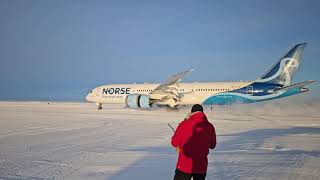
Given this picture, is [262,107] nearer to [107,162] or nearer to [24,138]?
[24,138]

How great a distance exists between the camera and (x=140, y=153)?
10617 millimetres

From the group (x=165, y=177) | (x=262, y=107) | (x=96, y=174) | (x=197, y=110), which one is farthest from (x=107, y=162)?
(x=262, y=107)

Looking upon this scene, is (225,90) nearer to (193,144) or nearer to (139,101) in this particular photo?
(139,101)

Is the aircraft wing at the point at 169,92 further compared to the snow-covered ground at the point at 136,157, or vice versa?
the aircraft wing at the point at 169,92

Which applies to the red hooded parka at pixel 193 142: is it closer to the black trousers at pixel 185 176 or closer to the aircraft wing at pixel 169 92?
the black trousers at pixel 185 176

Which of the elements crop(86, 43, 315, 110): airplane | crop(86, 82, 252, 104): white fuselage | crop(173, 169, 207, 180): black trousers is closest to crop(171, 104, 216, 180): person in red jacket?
crop(173, 169, 207, 180): black trousers

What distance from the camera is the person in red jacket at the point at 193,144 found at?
504cm

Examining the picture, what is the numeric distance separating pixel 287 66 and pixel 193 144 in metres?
28.8

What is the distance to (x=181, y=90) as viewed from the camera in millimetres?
37062

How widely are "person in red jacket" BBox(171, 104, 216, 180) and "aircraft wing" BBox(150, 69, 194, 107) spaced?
30.0m

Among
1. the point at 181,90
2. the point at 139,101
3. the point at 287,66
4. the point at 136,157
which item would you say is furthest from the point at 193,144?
the point at 181,90

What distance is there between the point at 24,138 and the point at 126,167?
7162 mm

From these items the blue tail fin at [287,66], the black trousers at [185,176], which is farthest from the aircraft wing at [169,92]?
the black trousers at [185,176]

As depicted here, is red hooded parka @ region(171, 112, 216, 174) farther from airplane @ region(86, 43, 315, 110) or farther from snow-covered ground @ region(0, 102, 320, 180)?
airplane @ region(86, 43, 315, 110)
